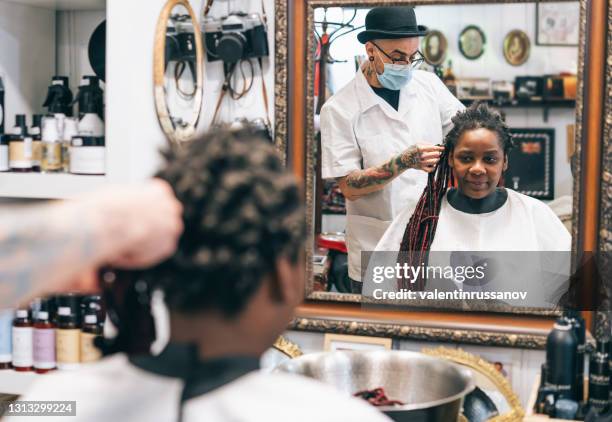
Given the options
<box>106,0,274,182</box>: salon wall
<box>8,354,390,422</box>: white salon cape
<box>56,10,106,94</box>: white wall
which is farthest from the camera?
<box>56,10,106,94</box>: white wall

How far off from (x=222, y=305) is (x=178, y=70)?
4.82 feet

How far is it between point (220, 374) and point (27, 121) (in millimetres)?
1770

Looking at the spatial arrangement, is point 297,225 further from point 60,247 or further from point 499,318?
point 499,318

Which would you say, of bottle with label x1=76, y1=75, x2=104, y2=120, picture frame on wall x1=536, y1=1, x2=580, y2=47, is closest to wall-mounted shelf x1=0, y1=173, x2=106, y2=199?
bottle with label x1=76, y1=75, x2=104, y2=120

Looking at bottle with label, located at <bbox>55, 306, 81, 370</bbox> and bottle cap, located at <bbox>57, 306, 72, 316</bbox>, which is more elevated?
bottle cap, located at <bbox>57, 306, 72, 316</bbox>

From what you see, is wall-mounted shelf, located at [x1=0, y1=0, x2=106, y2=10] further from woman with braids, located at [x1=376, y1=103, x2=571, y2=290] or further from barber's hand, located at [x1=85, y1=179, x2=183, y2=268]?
barber's hand, located at [x1=85, y1=179, x2=183, y2=268]

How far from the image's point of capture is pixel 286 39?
7.45ft

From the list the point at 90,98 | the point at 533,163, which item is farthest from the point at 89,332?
the point at 533,163

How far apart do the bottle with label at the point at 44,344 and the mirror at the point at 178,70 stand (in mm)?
608

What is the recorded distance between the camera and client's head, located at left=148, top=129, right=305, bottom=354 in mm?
895

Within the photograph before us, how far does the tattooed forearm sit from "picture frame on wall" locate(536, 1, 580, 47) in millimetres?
1621

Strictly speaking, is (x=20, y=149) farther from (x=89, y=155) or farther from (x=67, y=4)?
(x=67, y=4)

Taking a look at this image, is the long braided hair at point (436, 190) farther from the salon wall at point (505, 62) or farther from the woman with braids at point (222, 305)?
the woman with braids at point (222, 305)

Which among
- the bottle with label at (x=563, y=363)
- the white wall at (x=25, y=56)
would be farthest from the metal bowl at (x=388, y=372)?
the white wall at (x=25, y=56)
